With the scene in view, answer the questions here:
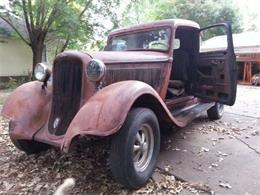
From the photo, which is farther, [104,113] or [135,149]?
[135,149]

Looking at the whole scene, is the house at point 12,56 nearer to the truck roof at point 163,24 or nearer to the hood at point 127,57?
the truck roof at point 163,24

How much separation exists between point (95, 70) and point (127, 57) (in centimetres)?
81

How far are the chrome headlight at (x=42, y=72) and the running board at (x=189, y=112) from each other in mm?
1975

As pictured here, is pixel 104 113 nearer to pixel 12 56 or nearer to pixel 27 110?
pixel 27 110

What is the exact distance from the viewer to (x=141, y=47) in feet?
16.5

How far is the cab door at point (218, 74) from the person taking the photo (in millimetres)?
4809

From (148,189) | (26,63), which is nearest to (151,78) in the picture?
(148,189)

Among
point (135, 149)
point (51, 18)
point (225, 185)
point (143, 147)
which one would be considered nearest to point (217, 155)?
point (225, 185)

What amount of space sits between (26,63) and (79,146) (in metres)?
12.9

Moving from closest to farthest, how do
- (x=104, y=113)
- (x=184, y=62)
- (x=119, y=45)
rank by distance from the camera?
(x=104, y=113)
(x=119, y=45)
(x=184, y=62)

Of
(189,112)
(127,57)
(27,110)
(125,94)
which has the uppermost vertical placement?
(127,57)

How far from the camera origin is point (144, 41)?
5.05 meters

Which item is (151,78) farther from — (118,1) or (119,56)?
(118,1)

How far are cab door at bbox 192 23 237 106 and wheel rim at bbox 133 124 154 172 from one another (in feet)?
6.10
